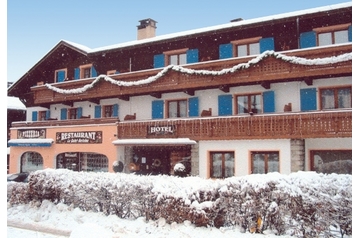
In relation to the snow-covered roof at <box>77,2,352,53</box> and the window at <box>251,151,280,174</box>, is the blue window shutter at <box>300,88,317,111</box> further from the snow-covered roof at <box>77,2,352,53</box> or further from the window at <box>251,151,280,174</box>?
the snow-covered roof at <box>77,2,352,53</box>

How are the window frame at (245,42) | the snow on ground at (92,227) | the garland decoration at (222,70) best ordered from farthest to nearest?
the window frame at (245,42) < the garland decoration at (222,70) < the snow on ground at (92,227)

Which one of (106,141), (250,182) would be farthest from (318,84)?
(106,141)

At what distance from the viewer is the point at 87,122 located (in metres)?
13.9

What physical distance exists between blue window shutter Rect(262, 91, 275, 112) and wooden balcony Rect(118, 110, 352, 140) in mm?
981

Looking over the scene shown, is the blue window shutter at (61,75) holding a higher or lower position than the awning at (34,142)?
higher

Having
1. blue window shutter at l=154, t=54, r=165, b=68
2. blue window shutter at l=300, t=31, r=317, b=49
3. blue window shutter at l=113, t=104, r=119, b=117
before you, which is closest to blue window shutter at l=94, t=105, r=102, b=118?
blue window shutter at l=113, t=104, r=119, b=117

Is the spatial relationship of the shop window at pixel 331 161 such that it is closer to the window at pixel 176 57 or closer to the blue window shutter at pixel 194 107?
the blue window shutter at pixel 194 107

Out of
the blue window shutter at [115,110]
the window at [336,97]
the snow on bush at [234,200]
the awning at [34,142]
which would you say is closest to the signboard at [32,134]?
the awning at [34,142]

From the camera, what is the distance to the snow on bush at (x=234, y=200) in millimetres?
5684

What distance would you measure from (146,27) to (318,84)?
30.9 ft

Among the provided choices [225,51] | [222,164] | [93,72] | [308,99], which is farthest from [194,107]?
[93,72]

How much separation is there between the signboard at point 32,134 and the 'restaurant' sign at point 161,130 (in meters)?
4.46

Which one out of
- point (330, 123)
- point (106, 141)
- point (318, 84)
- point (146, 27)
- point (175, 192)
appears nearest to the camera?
point (175, 192)
